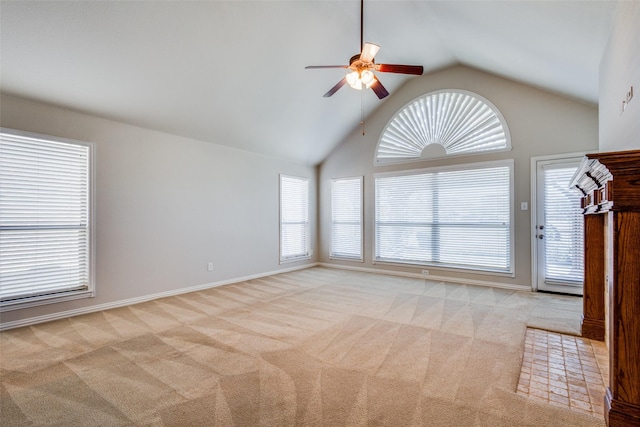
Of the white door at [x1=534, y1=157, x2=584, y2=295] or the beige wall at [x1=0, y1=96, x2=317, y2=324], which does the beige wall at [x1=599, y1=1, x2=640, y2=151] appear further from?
the beige wall at [x1=0, y1=96, x2=317, y2=324]

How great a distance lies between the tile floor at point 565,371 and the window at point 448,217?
7.07 feet

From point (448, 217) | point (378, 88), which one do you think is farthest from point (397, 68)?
point (448, 217)

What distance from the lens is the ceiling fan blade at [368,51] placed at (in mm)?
2648

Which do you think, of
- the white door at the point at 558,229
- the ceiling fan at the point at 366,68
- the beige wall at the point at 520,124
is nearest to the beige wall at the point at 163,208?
the beige wall at the point at 520,124

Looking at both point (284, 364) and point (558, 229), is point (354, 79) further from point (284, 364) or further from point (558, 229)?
→ point (558, 229)

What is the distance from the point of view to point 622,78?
2.39m

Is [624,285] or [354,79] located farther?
[354,79]

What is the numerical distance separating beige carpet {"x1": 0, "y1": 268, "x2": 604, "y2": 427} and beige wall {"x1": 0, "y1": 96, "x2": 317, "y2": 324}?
0.56 meters

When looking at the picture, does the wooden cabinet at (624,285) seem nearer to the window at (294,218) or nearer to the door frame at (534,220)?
the door frame at (534,220)

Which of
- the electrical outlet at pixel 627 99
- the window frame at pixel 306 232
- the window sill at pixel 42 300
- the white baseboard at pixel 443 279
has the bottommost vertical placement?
the white baseboard at pixel 443 279

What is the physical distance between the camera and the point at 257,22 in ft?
11.3

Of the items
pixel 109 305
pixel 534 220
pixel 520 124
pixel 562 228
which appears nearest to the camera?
pixel 109 305

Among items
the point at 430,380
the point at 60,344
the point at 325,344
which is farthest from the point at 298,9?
the point at 60,344

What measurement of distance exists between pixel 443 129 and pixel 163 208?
494 cm
